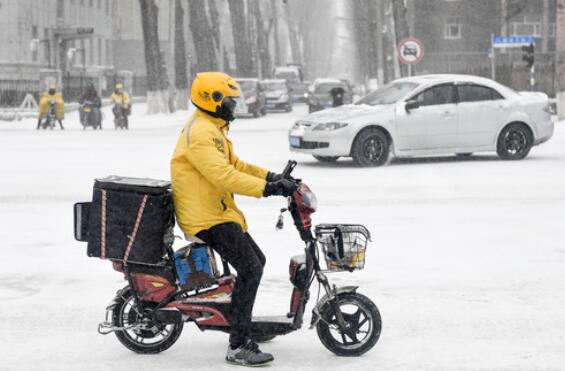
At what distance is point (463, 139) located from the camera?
21.4 meters

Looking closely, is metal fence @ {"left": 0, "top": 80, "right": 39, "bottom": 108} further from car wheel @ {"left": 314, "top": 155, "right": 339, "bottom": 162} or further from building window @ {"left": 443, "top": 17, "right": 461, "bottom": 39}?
building window @ {"left": 443, "top": 17, "right": 461, "bottom": 39}

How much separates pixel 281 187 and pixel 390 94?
15.6 meters

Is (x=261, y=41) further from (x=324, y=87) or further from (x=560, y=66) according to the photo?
(x=560, y=66)

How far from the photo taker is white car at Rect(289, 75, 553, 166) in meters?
20.6

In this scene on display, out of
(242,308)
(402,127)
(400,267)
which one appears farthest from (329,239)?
(402,127)

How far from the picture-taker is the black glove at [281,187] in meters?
6.09

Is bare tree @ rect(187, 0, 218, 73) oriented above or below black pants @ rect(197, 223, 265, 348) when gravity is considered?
above

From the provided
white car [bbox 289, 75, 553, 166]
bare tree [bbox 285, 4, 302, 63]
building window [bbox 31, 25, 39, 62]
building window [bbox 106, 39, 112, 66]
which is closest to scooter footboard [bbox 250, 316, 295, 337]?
white car [bbox 289, 75, 553, 166]

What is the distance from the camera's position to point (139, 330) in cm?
673

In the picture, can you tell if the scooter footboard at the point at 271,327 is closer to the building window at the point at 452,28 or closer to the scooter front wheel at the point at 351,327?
the scooter front wheel at the point at 351,327

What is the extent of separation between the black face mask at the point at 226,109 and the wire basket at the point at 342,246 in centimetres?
72

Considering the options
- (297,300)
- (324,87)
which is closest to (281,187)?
(297,300)

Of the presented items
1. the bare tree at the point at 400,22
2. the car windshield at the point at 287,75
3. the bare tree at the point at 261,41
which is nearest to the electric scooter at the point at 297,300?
the bare tree at the point at 400,22

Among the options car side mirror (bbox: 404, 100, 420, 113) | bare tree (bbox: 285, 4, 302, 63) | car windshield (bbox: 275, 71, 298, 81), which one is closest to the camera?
car side mirror (bbox: 404, 100, 420, 113)
